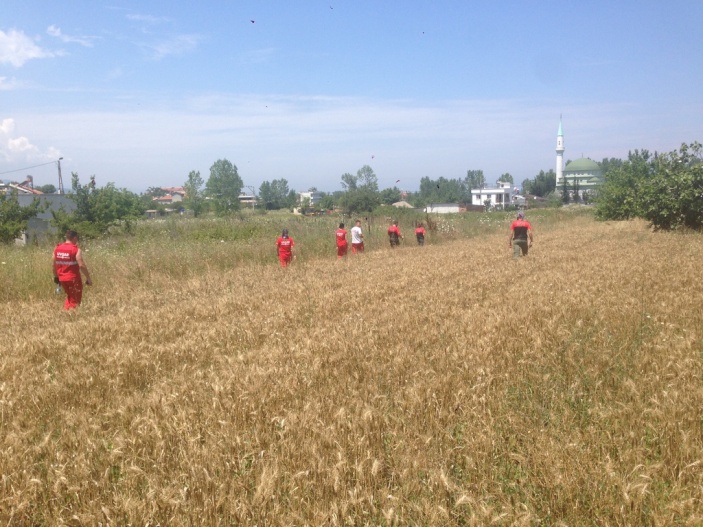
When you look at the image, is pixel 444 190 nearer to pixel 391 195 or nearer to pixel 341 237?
pixel 391 195

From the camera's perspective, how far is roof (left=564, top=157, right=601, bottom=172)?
597ft

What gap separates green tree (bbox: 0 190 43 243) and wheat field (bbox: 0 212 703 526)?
16769mm

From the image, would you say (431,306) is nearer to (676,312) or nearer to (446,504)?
(676,312)

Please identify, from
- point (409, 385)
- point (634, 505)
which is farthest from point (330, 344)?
point (634, 505)

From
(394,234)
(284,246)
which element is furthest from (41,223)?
(284,246)

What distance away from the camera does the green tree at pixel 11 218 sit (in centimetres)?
2152

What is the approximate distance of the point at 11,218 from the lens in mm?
22844

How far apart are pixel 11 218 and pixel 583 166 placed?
192 metres

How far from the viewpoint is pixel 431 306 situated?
7.84 metres

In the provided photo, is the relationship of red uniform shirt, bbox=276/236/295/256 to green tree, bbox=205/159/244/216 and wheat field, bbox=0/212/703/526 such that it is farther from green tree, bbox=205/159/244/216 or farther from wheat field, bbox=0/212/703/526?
green tree, bbox=205/159/244/216

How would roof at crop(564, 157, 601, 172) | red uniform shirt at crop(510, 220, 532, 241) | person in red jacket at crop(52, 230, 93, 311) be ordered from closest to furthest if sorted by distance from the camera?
person in red jacket at crop(52, 230, 93, 311) → red uniform shirt at crop(510, 220, 532, 241) → roof at crop(564, 157, 601, 172)

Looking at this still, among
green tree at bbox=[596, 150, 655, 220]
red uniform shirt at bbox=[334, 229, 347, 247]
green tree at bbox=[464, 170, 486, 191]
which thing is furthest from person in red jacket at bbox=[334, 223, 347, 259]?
green tree at bbox=[464, 170, 486, 191]

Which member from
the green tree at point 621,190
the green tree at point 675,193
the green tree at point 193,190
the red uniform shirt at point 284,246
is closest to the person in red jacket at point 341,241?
the red uniform shirt at point 284,246

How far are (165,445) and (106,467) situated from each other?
0.36 metres
